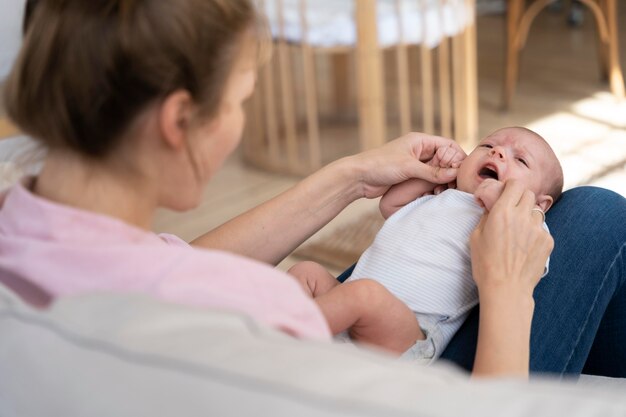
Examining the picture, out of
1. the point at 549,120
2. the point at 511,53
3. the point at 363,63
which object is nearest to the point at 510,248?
the point at 363,63

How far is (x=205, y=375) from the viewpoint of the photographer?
2.16 feet

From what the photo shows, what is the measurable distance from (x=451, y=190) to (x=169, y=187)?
0.83m

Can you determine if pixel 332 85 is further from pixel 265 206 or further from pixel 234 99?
pixel 234 99

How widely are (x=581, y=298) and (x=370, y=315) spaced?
1.11 ft

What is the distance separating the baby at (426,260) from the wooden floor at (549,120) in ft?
3.81

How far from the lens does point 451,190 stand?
5.38 feet

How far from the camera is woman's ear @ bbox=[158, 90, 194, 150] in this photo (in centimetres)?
84

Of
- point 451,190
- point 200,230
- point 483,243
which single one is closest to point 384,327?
point 483,243

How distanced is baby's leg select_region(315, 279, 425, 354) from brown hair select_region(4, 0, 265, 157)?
53 cm

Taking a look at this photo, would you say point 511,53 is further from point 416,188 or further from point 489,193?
point 489,193

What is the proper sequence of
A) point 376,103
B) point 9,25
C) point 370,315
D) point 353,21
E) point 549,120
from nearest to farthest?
point 370,315
point 9,25
point 353,21
point 376,103
point 549,120

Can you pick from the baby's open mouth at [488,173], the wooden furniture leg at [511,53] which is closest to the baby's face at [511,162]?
the baby's open mouth at [488,173]

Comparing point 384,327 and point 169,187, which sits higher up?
point 169,187

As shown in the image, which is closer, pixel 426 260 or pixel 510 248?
pixel 510 248
